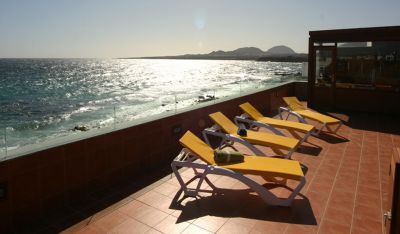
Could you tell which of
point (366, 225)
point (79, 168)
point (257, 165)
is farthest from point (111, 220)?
point (366, 225)

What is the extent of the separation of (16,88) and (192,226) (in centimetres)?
4856

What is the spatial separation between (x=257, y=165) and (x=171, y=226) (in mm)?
1356

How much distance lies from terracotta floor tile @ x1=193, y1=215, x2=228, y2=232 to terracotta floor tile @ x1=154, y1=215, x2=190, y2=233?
15cm

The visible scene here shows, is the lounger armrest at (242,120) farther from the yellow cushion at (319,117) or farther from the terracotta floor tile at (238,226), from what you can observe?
the terracotta floor tile at (238,226)

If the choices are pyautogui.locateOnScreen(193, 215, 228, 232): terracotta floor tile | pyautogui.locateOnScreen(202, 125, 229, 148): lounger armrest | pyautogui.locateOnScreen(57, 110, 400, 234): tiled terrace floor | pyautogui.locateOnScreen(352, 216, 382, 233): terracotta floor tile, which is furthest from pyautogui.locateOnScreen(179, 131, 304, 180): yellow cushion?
pyautogui.locateOnScreen(202, 125, 229, 148): lounger armrest

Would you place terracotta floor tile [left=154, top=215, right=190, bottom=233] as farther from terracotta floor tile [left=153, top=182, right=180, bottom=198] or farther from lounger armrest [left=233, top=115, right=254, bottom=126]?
lounger armrest [left=233, top=115, right=254, bottom=126]

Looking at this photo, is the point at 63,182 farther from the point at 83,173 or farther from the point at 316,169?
the point at 316,169

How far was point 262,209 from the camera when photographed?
3867mm

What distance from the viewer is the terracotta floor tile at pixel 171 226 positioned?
11.1 feet

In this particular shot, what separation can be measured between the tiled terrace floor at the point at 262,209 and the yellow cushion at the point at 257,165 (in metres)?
0.43

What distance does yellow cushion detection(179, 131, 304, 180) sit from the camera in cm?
383

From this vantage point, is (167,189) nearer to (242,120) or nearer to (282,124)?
(242,120)

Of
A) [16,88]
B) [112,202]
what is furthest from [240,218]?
[16,88]

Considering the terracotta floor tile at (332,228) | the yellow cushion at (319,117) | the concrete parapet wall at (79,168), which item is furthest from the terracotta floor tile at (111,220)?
the yellow cushion at (319,117)
